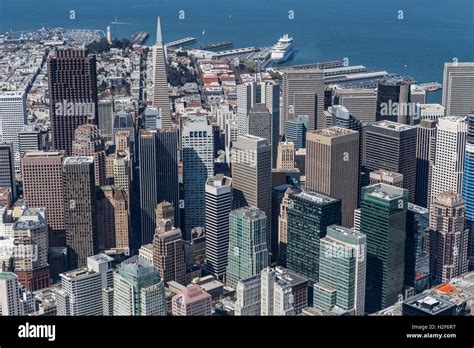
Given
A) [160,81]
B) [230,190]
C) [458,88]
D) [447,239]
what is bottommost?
[447,239]

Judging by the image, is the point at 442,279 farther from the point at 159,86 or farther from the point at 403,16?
the point at 159,86

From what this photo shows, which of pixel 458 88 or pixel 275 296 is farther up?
pixel 458 88

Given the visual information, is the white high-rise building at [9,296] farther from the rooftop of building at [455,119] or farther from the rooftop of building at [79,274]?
the rooftop of building at [455,119]

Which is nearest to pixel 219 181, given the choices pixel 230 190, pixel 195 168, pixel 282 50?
pixel 230 190

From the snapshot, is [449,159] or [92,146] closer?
[449,159]

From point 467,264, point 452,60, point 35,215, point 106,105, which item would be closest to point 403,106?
point 452,60

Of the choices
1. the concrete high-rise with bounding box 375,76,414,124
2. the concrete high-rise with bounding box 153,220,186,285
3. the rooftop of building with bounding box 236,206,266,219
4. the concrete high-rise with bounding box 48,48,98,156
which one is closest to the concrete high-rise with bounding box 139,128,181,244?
the concrete high-rise with bounding box 153,220,186,285

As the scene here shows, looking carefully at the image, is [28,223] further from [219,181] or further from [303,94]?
[303,94]

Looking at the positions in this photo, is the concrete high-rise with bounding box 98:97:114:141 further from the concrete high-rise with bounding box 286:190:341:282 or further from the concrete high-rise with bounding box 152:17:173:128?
the concrete high-rise with bounding box 286:190:341:282
